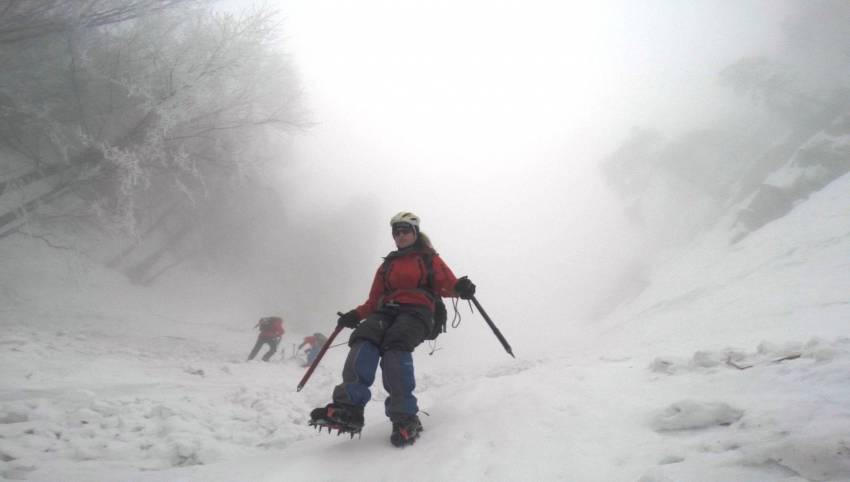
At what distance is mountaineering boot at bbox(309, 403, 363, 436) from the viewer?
2797 millimetres

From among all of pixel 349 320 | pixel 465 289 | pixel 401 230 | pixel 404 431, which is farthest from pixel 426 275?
pixel 404 431

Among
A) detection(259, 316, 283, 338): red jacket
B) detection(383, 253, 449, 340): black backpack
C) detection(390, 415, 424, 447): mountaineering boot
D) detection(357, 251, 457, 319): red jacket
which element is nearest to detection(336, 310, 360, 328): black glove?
detection(357, 251, 457, 319): red jacket

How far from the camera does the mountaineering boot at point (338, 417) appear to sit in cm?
280

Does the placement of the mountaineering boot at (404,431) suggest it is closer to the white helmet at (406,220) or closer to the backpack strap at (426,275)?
the backpack strap at (426,275)

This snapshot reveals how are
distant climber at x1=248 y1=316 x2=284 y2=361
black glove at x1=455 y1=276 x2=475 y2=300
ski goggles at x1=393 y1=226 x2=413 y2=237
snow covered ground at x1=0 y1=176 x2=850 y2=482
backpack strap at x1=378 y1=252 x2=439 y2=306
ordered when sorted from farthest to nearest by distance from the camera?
distant climber at x1=248 y1=316 x2=284 y2=361 < ski goggles at x1=393 y1=226 x2=413 y2=237 < backpack strap at x1=378 y1=252 x2=439 y2=306 < black glove at x1=455 y1=276 x2=475 y2=300 < snow covered ground at x1=0 y1=176 x2=850 y2=482

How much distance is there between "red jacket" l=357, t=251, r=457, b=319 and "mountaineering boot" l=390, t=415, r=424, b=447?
1.15 m

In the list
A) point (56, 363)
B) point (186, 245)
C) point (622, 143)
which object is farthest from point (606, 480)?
point (622, 143)

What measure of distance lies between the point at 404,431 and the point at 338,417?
53 cm

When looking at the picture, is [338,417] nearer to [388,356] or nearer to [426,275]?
[388,356]

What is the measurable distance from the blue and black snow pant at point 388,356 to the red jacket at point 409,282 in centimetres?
13

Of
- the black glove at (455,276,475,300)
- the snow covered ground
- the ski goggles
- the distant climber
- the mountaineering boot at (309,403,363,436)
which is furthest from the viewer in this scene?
the distant climber

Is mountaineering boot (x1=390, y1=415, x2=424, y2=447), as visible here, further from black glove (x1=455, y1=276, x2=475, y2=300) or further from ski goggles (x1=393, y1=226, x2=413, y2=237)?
ski goggles (x1=393, y1=226, x2=413, y2=237)

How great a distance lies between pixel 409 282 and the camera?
3943mm

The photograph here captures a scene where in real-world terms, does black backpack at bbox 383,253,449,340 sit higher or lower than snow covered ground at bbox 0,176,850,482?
higher
